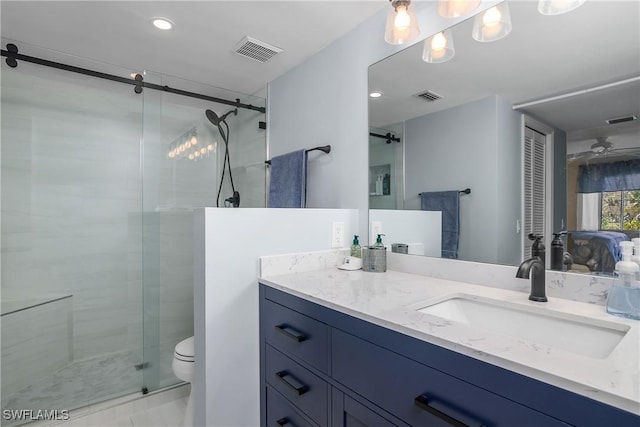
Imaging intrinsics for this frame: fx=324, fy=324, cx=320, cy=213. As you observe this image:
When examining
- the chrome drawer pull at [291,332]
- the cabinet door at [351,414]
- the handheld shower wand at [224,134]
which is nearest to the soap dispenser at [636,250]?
the cabinet door at [351,414]

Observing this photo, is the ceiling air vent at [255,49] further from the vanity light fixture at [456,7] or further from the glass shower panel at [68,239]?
the vanity light fixture at [456,7]

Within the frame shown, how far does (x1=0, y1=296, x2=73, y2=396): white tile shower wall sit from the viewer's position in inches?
81.6

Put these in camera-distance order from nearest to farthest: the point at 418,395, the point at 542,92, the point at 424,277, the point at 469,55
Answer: the point at 418,395 → the point at 542,92 → the point at 469,55 → the point at 424,277

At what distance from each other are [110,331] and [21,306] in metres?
0.61

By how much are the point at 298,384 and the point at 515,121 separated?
130 centimetres

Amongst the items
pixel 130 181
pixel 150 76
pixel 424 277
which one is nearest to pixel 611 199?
pixel 424 277

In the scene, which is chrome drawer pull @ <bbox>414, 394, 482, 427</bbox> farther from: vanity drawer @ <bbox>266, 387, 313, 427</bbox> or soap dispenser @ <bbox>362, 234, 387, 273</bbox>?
soap dispenser @ <bbox>362, 234, 387, 273</bbox>

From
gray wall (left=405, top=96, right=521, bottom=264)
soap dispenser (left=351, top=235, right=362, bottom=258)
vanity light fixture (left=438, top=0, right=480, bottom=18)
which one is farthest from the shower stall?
vanity light fixture (left=438, top=0, right=480, bottom=18)

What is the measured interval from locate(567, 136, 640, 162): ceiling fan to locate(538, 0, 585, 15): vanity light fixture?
455 mm

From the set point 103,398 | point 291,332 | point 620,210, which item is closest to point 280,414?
point 291,332

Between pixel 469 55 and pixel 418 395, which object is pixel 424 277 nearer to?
pixel 418 395

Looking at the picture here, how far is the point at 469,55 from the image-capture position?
1380 mm

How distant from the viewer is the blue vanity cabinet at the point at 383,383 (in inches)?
24.3

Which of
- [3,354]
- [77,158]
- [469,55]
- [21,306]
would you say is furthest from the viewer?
[77,158]
